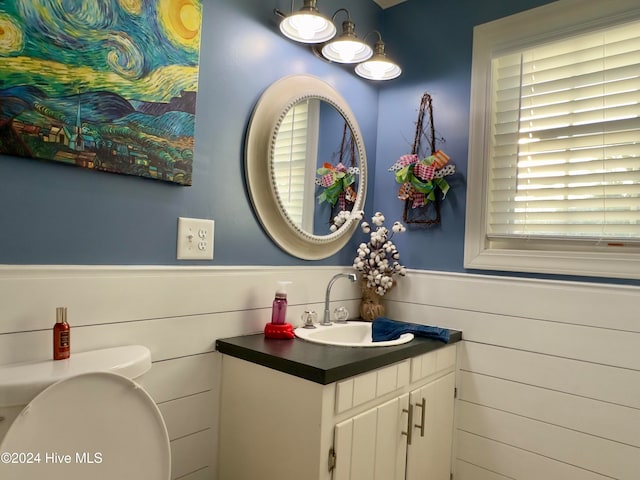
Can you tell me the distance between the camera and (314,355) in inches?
52.1

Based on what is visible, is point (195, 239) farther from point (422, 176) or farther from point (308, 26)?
point (422, 176)

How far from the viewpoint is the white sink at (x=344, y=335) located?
1.54 m

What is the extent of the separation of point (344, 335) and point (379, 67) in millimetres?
1192

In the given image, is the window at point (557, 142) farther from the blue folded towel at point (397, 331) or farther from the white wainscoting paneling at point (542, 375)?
the blue folded towel at point (397, 331)

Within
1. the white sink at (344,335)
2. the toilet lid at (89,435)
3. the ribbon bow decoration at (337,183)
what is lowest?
the toilet lid at (89,435)

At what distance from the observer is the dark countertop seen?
121 centimetres

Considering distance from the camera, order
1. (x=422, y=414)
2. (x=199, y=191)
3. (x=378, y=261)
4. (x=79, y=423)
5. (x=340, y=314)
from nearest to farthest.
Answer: (x=79, y=423) < (x=199, y=191) < (x=422, y=414) < (x=340, y=314) < (x=378, y=261)

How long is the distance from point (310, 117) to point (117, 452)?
137 cm

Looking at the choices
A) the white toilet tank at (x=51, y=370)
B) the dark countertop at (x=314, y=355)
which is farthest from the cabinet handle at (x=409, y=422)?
the white toilet tank at (x=51, y=370)

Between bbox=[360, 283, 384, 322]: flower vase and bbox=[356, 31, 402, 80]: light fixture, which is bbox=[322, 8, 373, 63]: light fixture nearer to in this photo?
bbox=[356, 31, 402, 80]: light fixture

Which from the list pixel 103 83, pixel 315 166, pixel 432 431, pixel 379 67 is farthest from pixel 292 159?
pixel 432 431

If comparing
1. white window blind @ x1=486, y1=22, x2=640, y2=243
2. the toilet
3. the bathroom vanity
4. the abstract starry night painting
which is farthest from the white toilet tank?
white window blind @ x1=486, y1=22, x2=640, y2=243

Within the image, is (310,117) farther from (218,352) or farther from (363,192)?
(218,352)

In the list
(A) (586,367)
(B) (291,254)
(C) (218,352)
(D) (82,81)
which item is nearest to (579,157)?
(A) (586,367)
